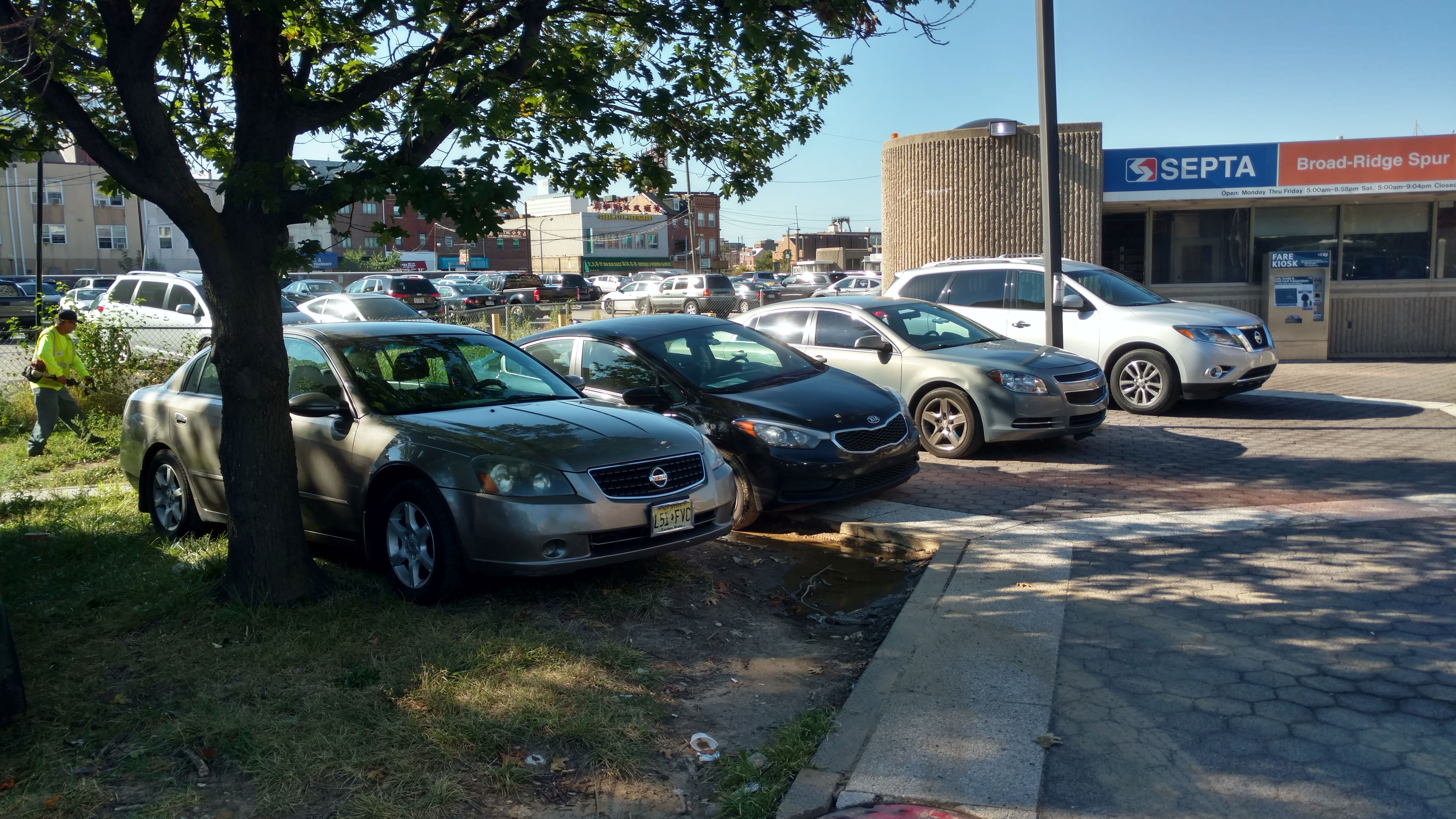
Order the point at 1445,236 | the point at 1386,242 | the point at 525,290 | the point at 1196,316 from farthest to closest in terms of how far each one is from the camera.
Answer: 1. the point at 525,290
2. the point at 1386,242
3. the point at 1445,236
4. the point at 1196,316

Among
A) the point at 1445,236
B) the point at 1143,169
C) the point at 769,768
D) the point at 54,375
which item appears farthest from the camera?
the point at 1445,236

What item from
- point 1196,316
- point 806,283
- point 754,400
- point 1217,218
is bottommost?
point 754,400

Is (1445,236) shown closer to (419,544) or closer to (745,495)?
(745,495)

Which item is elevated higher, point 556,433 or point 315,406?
point 315,406

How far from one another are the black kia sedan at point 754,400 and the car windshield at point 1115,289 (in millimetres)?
5208

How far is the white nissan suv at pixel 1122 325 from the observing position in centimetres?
1190

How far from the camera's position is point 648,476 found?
19.4ft

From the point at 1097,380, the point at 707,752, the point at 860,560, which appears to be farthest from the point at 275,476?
the point at 1097,380

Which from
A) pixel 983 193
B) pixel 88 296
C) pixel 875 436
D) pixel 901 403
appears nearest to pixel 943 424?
pixel 901 403

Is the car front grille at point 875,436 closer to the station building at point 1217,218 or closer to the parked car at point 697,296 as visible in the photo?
the station building at point 1217,218

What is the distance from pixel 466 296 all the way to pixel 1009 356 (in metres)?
35.4

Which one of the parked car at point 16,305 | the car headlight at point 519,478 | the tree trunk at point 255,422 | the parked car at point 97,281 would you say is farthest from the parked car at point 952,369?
the parked car at point 16,305

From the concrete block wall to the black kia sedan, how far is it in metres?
9.62

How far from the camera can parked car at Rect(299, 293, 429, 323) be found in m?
22.0
